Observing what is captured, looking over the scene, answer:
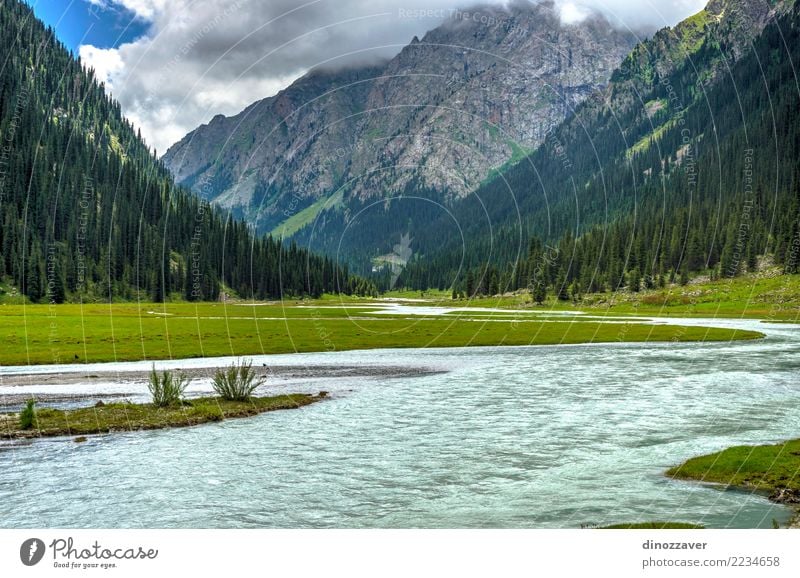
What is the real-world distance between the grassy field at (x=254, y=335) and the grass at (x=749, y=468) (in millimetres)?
46538

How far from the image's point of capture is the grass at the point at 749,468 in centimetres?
1884

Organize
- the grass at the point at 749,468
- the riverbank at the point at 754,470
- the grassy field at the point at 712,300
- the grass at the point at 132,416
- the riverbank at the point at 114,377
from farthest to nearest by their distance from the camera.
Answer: the grassy field at the point at 712,300 → the riverbank at the point at 114,377 → the grass at the point at 132,416 → the grass at the point at 749,468 → the riverbank at the point at 754,470

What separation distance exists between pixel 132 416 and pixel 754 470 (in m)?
24.3

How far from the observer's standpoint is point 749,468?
19.9 metres

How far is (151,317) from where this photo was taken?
326 ft

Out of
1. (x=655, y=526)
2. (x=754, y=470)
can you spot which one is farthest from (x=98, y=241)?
(x=655, y=526)

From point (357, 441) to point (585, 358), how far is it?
1500 inches

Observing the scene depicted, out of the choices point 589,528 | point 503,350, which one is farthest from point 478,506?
point 503,350

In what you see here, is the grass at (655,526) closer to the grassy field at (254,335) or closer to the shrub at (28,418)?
the shrub at (28,418)

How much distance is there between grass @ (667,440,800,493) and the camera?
61.8 ft

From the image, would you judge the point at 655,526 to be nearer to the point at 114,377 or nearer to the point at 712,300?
the point at 114,377

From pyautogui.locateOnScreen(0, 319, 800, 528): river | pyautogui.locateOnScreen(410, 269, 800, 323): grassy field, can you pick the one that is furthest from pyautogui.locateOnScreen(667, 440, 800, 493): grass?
pyautogui.locateOnScreen(410, 269, 800, 323): grassy field
